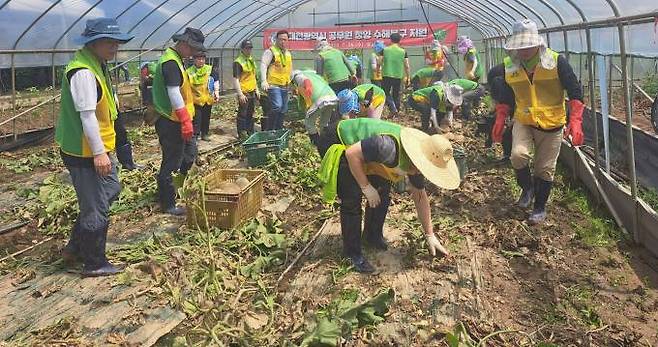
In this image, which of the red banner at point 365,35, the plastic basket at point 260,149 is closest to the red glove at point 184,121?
the plastic basket at point 260,149

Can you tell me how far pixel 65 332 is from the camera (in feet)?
10.2

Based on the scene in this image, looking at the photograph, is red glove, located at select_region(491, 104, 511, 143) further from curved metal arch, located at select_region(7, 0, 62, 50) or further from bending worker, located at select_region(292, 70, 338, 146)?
curved metal arch, located at select_region(7, 0, 62, 50)

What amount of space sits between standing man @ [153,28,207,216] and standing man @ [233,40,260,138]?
3.19 metres

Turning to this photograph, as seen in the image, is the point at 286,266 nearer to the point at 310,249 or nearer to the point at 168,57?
the point at 310,249

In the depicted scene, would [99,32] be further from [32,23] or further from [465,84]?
[465,84]

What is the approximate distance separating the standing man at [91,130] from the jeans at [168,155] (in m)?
1.19

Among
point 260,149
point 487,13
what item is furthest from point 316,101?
point 487,13

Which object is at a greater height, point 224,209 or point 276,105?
point 276,105

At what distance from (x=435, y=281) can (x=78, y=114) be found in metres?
2.61

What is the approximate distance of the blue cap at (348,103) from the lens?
16.1 ft

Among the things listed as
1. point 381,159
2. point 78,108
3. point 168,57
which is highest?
point 168,57

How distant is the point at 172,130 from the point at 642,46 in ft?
17.2

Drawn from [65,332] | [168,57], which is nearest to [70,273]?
[65,332]

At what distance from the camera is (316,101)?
5785mm
